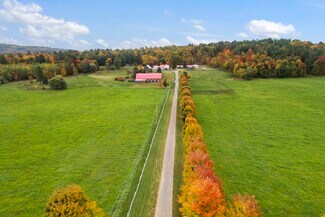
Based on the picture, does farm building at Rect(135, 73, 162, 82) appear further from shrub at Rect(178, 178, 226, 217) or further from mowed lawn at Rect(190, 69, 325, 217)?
shrub at Rect(178, 178, 226, 217)

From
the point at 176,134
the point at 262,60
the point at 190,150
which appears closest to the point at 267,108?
the point at 176,134

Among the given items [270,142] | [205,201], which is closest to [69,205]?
[205,201]

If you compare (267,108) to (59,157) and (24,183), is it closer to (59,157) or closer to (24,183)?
(59,157)

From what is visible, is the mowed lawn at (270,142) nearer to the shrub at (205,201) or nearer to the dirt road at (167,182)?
the dirt road at (167,182)

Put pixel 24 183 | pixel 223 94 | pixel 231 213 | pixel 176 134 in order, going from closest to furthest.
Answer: pixel 231 213 < pixel 24 183 < pixel 176 134 < pixel 223 94

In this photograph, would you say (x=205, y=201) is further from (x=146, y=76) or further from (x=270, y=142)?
(x=146, y=76)

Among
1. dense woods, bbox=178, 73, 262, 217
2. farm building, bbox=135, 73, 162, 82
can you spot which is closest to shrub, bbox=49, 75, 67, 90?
farm building, bbox=135, 73, 162, 82
